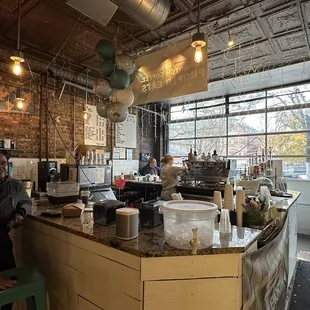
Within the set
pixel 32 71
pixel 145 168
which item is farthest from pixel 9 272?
pixel 145 168

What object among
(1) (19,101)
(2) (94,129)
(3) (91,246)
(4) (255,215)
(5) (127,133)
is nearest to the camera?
(3) (91,246)

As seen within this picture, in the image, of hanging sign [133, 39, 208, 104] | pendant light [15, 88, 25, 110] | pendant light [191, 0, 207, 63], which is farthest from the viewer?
pendant light [15, 88, 25, 110]

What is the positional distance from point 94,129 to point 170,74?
3672mm

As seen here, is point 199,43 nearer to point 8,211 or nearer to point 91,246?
point 91,246

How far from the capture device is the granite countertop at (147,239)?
1.30 meters

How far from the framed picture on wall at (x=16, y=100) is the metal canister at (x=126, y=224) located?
3.99 m

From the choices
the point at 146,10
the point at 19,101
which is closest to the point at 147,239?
the point at 146,10

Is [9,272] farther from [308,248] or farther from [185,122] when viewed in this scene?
[185,122]

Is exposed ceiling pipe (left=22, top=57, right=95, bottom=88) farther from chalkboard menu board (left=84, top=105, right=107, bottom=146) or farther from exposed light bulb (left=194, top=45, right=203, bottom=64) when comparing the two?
exposed light bulb (left=194, top=45, right=203, bottom=64)

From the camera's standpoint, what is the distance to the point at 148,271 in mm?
1282

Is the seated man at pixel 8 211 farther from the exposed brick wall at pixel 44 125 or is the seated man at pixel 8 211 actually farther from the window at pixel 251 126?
the window at pixel 251 126

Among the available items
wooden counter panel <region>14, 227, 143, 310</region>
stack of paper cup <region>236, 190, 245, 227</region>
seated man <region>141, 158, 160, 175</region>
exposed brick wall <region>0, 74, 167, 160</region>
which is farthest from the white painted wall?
wooden counter panel <region>14, 227, 143, 310</region>

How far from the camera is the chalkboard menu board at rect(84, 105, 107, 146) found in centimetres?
610

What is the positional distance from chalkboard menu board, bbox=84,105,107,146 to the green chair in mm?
4654
